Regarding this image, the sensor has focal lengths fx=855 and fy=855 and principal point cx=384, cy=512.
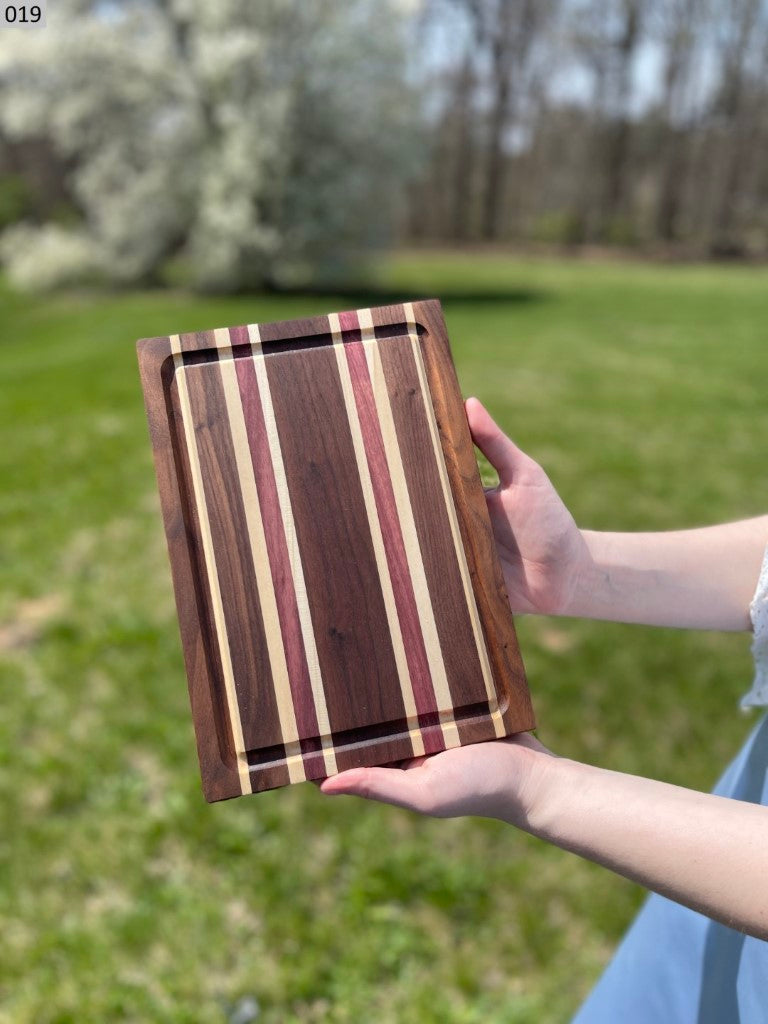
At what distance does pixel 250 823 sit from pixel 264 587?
190 cm

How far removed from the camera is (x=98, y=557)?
4.69 meters

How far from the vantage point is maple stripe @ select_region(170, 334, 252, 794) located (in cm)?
114

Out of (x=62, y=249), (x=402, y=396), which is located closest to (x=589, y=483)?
(x=402, y=396)

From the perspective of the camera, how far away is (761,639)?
1.31 metres

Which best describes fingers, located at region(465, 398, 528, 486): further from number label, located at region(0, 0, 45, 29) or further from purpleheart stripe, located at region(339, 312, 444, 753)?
number label, located at region(0, 0, 45, 29)

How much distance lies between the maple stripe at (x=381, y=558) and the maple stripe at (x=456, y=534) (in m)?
0.10

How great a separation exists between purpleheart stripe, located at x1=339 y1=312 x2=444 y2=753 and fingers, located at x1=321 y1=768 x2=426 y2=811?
0.27 feet

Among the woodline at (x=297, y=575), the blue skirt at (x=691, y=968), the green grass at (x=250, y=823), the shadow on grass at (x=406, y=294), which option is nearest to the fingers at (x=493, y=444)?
the woodline at (x=297, y=575)

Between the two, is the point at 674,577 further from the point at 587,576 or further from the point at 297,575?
the point at 297,575

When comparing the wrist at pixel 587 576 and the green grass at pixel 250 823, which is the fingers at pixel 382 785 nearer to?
the wrist at pixel 587 576

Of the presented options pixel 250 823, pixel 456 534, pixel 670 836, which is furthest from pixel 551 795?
pixel 250 823

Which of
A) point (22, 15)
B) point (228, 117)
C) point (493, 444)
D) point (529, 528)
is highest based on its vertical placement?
point (22, 15)

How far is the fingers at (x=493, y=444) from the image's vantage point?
1.27 m

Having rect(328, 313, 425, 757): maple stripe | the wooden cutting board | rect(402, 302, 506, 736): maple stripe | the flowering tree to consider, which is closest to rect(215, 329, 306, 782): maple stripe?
the wooden cutting board
